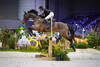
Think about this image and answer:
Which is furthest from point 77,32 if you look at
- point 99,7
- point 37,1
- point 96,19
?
point 37,1

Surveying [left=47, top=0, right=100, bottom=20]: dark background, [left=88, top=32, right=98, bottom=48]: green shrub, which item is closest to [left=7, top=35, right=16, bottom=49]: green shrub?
[left=88, top=32, right=98, bottom=48]: green shrub

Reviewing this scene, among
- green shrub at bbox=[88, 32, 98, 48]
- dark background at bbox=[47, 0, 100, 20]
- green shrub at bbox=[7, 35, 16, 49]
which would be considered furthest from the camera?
dark background at bbox=[47, 0, 100, 20]

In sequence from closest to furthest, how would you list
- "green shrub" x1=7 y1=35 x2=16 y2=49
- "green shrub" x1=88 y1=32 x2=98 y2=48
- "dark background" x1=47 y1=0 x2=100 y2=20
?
1. "green shrub" x1=7 y1=35 x2=16 y2=49
2. "green shrub" x1=88 y1=32 x2=98 y2=48
3. "dark background" x1=47 y1=0 x2=100 y2=20

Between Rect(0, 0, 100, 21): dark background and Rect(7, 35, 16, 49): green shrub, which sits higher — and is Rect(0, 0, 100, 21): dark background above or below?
above

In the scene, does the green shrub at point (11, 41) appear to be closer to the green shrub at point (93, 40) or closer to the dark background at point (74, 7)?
the green shrub at point (93, 40)

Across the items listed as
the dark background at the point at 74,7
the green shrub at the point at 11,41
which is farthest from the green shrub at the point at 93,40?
the green shrub at the point at 11,41

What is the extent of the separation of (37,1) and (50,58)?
36.1 ft

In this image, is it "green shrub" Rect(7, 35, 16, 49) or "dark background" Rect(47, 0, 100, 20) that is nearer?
"green shrub" Rect(7, 35, 16, 49)

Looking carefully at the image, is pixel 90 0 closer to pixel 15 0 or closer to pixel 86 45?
pixel 86 45

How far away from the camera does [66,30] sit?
25.6 ft

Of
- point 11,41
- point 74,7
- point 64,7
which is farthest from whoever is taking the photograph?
point 64,7

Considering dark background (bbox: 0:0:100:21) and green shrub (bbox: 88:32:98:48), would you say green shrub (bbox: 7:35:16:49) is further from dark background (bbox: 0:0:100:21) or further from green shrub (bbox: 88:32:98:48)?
dark background (bbox: 0:0:100:21)

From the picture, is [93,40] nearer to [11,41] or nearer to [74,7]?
[74,7]

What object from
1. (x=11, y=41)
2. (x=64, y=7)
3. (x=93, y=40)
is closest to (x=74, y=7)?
(x=64, y=7)
